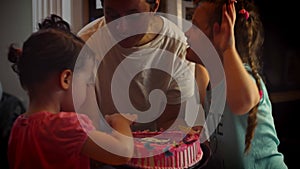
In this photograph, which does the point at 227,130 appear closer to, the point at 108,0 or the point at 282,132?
the point at 282,132

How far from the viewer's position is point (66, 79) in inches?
22.1

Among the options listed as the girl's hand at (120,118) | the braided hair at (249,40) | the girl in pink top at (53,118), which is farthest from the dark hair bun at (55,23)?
the braided hair at (249,40)

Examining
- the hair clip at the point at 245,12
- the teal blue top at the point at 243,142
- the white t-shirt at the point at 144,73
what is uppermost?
the hair clip at the point at 245,12

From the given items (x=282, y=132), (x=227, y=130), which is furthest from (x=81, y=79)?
(x=282, y=132)

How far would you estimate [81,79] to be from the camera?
572 mm

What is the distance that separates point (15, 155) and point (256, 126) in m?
0.37

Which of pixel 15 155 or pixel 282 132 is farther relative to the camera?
pixel 282 132

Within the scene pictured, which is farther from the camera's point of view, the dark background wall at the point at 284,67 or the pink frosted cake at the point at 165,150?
the dark background wall at the point at 284,67

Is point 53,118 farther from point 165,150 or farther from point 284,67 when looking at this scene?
point 284,67

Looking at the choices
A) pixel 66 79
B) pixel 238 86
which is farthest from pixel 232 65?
pixel 66 79

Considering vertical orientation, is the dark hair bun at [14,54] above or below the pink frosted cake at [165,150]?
above

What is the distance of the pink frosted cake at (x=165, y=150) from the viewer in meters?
0.59

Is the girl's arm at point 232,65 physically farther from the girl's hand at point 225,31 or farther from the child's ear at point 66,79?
the child's ear at point 66,79

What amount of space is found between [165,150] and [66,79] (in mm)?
173
